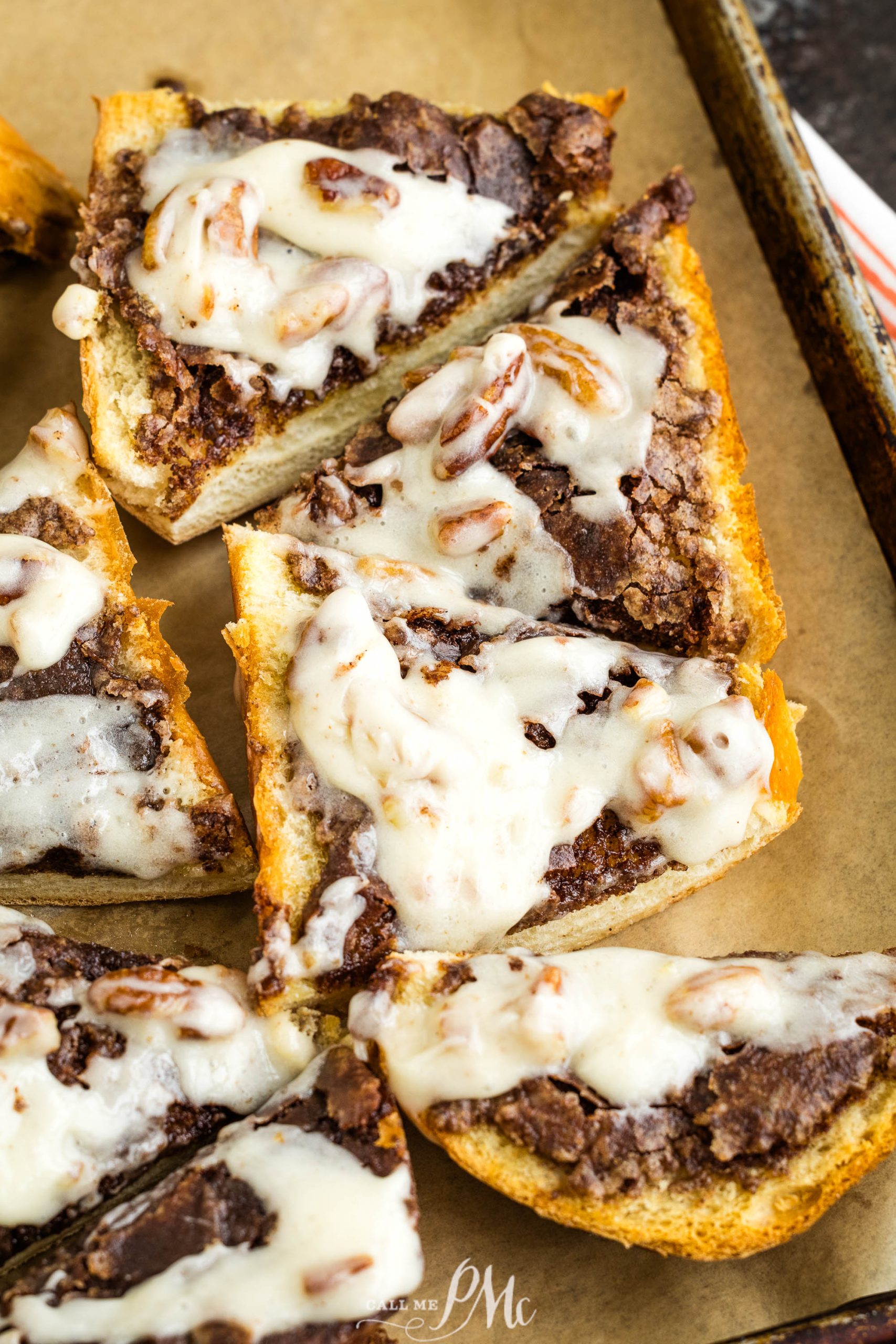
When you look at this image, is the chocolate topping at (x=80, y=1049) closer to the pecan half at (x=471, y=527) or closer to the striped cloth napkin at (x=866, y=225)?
the pecan half at (x=471, y=527)

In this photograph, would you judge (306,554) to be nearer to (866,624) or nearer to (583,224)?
(583,224)

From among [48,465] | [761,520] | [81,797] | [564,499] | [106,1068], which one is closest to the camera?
[106,1068]

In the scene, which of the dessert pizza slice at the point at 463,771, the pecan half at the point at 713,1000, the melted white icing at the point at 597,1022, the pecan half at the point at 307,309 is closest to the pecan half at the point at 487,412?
the dessert pizza slice at the point at 463,771

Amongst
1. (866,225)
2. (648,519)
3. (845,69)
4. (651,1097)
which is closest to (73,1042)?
(651,1097)

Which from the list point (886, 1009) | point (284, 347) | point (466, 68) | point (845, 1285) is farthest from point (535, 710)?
point (466, 68)

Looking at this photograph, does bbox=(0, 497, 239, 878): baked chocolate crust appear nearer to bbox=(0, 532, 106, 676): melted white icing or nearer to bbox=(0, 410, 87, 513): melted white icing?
bbox=(0, 532, 106, 676): melted white icing

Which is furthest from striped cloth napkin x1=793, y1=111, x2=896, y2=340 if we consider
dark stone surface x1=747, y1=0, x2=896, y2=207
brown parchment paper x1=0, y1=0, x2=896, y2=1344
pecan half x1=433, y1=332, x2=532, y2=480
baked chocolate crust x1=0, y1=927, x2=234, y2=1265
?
baked chocolate crust x1=0, y1=927, x2=234, y2=1265

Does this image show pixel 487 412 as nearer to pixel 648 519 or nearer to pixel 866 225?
pixel 648 519
